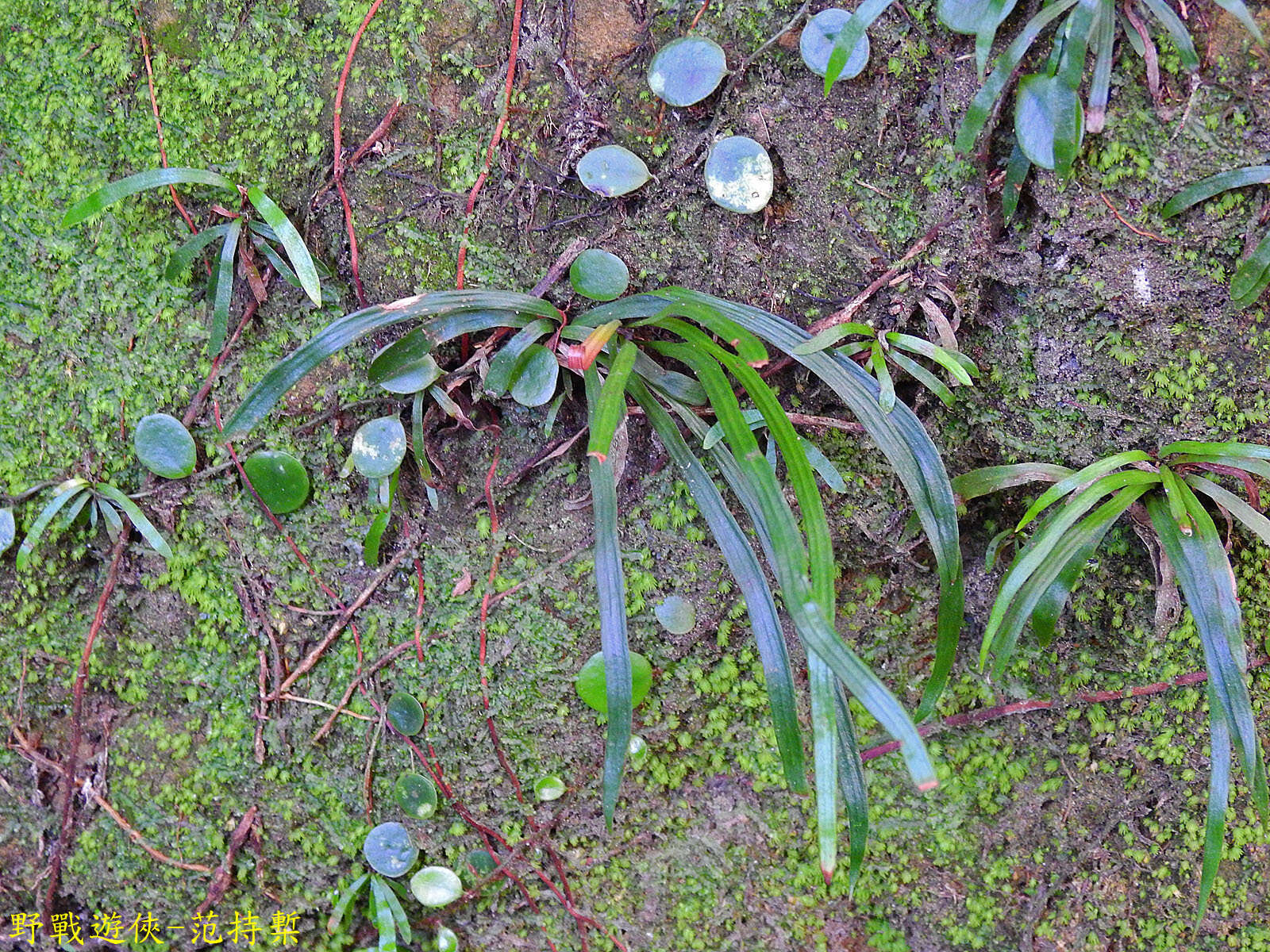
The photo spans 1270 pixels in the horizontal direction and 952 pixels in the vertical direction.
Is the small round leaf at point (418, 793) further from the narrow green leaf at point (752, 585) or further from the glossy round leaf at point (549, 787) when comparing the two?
the narrow green leaf at point (752, 585)

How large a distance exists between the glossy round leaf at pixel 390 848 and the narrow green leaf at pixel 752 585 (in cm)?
67

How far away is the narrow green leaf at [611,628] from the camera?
1.10 meters

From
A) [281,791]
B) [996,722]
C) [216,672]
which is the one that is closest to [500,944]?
[281,791]

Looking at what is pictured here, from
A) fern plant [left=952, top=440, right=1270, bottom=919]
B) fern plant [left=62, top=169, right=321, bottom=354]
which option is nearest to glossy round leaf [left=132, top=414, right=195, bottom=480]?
fern plant [left=62, top=169, right=321, bottom=354]

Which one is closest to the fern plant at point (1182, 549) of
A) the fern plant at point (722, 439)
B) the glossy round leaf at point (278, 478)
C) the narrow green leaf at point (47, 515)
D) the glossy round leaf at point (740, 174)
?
the fern plant at point (722, 439)

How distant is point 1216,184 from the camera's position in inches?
43.3

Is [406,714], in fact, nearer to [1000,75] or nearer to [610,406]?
[610,406]

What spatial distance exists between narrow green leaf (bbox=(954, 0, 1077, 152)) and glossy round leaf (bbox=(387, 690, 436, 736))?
1200 millimetres

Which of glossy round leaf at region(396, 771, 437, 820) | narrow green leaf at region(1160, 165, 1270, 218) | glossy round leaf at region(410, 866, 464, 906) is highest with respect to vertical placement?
narrow green leaf at region(1160, 165, 1270, 218)

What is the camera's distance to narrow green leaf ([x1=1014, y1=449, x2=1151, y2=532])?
3.76 ft

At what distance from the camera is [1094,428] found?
1.22 meters

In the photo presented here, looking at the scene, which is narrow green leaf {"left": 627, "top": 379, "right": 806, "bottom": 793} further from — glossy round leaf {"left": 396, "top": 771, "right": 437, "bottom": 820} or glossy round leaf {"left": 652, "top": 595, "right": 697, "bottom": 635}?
glossy round leaf {"left": 396, "top": 771, "right": 437, "bottom": 820}

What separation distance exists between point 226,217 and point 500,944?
4.30 feet

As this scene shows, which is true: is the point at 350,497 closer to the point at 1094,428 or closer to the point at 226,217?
the point at 226,217
